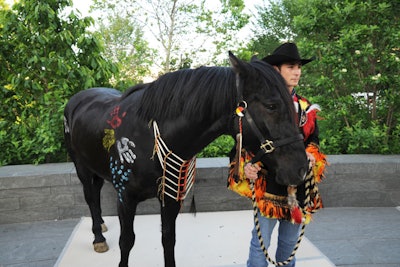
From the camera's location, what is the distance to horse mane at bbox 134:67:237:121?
1.74 meters

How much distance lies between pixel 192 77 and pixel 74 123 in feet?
5.40

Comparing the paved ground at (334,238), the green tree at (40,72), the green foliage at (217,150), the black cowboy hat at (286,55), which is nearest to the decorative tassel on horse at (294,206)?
the black cowboy hat at (286,55)

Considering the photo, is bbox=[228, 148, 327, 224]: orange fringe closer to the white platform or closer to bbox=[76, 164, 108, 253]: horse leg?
the white platform

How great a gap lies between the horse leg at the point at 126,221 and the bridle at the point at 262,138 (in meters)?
1.12

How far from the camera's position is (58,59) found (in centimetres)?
464

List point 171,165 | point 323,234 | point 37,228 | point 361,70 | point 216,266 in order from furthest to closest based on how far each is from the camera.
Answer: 1. point 361,70
2. point 37,228
3. point 323,234
4. point 216,266
5. point 171,165

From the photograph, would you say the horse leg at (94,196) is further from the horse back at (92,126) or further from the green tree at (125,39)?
the green tree at (125,39)

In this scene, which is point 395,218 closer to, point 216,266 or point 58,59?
point 216,266

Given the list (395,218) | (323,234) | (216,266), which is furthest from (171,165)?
(395,218)

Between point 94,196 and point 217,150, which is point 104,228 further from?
point 217,150

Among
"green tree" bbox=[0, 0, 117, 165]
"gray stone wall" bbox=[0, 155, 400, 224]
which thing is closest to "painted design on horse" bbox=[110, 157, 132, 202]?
"gray stone wall" bbox=[0, 155, 400, 224]

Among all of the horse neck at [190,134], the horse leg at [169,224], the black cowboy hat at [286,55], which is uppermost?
the black cowboy hat at [286,55]

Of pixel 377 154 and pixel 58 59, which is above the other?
pixel 58 59

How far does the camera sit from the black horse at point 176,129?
5.30 feet
